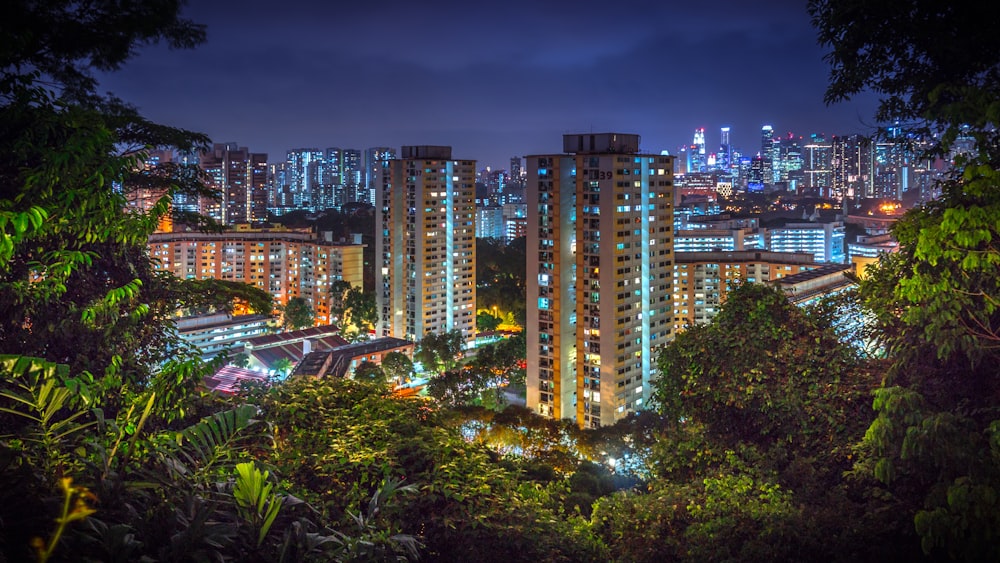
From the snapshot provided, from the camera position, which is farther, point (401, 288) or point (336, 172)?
point (336, 172)

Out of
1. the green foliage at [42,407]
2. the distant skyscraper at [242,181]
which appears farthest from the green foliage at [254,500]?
the distant skyscraper at [242,181]

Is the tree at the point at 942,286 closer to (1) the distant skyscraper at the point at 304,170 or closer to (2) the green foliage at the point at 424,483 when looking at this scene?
(2) the green foliage at the point at 424,483

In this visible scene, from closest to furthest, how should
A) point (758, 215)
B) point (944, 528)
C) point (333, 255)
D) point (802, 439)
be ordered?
point (944, 528) < point (802, 439) < point (333, 255) < point (758, 215)

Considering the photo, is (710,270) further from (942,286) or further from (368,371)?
(942,286)

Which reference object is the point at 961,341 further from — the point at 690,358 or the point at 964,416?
the point at 690,358

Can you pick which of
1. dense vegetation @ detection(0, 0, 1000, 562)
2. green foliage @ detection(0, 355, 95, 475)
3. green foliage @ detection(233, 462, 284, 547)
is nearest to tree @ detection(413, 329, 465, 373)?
dense vegetation @ detection(0, 0, 1000, 562)

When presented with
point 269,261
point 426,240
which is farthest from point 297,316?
point 426,240

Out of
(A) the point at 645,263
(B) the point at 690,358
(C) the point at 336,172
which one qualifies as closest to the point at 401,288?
(A) the point at 645,263

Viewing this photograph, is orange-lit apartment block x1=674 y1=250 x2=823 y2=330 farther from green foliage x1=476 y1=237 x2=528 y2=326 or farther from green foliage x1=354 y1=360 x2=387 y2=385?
green foliage x1=354 y1=360 x2=387 y2=385
